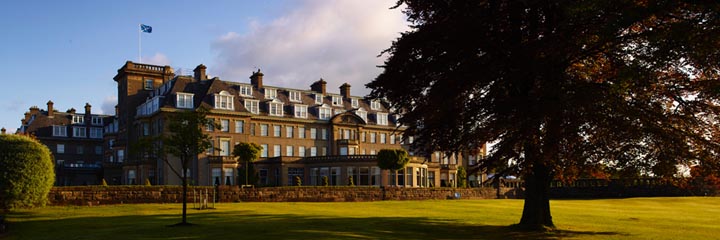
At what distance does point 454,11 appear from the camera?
2497 cm

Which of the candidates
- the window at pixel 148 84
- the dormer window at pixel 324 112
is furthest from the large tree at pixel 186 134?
the dormer window at pixel 324 112

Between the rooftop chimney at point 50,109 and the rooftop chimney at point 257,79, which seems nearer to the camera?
the rooftop chimney at point 257,79

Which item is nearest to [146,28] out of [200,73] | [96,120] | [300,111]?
[200,73]

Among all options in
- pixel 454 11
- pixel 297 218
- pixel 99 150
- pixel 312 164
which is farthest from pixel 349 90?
pixel 454 11

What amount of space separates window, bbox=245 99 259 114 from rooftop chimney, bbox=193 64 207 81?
5.76 metres

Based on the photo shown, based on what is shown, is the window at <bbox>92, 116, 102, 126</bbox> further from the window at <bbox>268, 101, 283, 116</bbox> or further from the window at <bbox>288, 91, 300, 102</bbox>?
the window at <bbox>268, 101, 283, 116</bbox>

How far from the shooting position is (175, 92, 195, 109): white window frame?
71.7 m

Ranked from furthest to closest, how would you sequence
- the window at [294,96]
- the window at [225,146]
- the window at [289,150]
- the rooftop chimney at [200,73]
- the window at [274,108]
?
the window at [294,96]
the window at [289,150]
the window at [274,108]
the rooftop chimney at [200,73]
the window at [225,146]

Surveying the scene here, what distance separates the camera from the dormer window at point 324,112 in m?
85.5

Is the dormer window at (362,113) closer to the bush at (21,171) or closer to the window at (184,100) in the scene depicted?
the window at (184,100)

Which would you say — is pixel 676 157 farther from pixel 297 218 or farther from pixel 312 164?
pixel 312 164

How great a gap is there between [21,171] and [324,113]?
5396 centimetres

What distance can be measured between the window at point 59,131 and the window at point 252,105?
3842cm

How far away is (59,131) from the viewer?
99.8 meters
